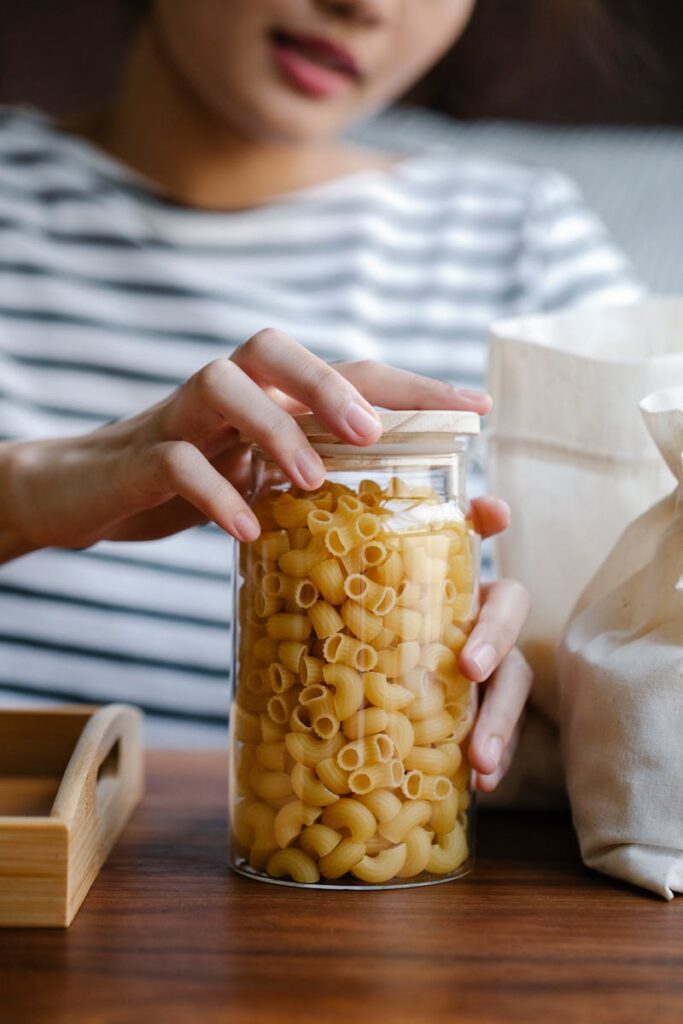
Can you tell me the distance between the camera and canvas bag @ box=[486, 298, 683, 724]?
716mm

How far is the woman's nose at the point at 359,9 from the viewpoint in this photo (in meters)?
1.14

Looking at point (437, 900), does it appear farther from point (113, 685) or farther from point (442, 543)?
point (113, 685)

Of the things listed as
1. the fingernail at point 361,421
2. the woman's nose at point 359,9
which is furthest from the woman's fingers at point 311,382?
the woman's nose at point 359,9

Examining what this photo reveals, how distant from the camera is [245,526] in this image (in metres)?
0.58

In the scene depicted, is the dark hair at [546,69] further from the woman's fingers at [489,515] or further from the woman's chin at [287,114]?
the woman's fingers at [489,515]

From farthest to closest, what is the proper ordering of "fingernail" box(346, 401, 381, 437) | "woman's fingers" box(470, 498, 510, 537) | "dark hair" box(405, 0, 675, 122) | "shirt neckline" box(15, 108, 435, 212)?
"dark hair" box(405, 0, 675, 122)
"shirt neckline" box(15, 108, 435, 212)
"woman's fingers" box(470, 498, 510, 537)
"fingernail" box(346, 401, 381, 437)

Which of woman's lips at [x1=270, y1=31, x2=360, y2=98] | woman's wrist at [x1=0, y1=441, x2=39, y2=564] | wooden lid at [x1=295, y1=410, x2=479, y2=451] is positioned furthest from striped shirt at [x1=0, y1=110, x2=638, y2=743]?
Answer: wooden lid at [x1=295, y1=410, x2=479, y2=451]

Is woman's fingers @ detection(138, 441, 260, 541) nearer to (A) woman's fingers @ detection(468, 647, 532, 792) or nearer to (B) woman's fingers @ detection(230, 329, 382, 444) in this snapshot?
(B) woman's fingers @ detection(230, 329, 382, 444)

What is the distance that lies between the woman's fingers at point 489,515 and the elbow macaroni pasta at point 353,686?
0.07 meters

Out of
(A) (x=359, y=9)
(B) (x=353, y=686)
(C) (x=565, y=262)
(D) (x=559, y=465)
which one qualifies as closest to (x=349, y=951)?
(B) (x=353, y=686)

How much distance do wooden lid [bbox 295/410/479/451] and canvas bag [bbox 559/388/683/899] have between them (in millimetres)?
110

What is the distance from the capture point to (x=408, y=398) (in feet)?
2.11

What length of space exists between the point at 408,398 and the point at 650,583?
6.4 inches

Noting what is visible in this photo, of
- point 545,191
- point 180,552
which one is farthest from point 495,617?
point 545,191
